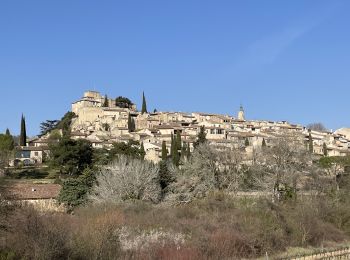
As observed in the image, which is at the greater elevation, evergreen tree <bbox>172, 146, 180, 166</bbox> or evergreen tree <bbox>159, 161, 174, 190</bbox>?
evergreen tree <bbox>172, 146, 180, 166</bbox>

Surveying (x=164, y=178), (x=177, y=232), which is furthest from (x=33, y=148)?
(x=177, y=232)

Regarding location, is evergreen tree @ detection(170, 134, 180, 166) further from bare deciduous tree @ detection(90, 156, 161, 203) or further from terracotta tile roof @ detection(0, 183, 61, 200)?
terracotta tile roof @ detection(0, 183, 61, 200)

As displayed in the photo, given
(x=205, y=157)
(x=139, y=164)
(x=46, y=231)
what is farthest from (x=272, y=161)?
(x=46, y=231)

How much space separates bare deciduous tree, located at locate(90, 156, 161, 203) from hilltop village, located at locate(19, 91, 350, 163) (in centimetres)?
2710

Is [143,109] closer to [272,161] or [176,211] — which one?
[272,161]

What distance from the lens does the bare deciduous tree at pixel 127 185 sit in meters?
35.1

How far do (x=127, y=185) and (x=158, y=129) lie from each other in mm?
46057

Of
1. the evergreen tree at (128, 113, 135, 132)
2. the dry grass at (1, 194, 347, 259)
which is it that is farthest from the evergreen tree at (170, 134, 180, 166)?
the evergreen tree at (128, 113, 135, 132)

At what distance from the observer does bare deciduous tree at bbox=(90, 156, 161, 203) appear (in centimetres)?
3509

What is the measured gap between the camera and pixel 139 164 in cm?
3944

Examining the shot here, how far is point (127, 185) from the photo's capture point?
3606 centimetres

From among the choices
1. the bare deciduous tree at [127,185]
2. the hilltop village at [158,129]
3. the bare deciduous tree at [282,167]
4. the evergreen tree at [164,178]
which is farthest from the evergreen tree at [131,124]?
the bare deciduous tree at [127,185]

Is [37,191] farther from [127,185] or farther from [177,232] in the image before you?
[177,232]

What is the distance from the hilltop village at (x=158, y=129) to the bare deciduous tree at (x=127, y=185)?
1067 inches
